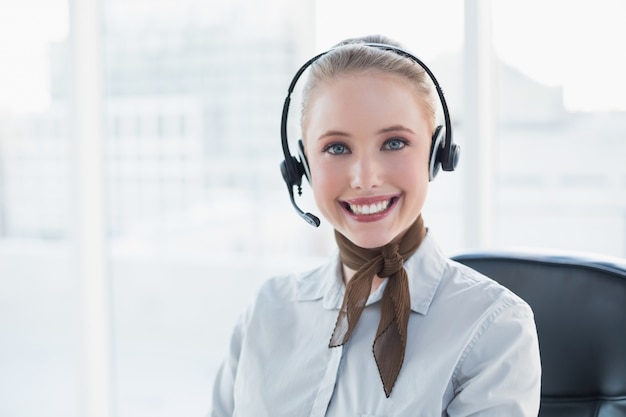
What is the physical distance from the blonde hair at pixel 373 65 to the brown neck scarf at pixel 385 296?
224mm

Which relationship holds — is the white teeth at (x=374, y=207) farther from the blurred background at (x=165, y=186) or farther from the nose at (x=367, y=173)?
the blurred background at (x=165, y=186)

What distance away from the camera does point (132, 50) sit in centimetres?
271

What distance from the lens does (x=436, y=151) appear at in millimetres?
1184

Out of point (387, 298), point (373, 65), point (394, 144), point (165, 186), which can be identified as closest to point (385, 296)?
point (387, 298)

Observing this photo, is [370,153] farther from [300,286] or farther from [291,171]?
[300,286]

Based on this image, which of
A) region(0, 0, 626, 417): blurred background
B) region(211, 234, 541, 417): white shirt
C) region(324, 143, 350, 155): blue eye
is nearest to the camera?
region(211, 234, 541, 417): white shirt

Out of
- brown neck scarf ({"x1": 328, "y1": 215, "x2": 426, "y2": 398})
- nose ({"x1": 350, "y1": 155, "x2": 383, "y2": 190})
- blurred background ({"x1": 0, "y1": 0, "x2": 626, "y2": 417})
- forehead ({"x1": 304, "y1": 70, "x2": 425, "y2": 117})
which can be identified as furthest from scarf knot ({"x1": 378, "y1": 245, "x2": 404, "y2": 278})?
blurred background ({"x1": 0, "y1": 0, "x2": 626, "y2": 417})

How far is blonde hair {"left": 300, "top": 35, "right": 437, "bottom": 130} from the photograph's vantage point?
3.73 ft

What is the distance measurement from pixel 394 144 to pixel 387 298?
0.26 m

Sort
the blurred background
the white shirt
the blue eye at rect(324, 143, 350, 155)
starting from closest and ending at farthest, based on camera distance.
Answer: the white shirt, the blue eye at rect(324, 143, 350, 155), the blurred background

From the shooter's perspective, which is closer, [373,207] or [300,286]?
[373,207]

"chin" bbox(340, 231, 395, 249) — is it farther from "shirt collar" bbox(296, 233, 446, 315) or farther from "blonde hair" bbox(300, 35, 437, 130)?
"blonde hair" bbox(300, 35, 437, 130)

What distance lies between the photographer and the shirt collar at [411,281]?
118 cm

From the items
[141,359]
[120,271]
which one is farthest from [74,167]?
[141,359]
